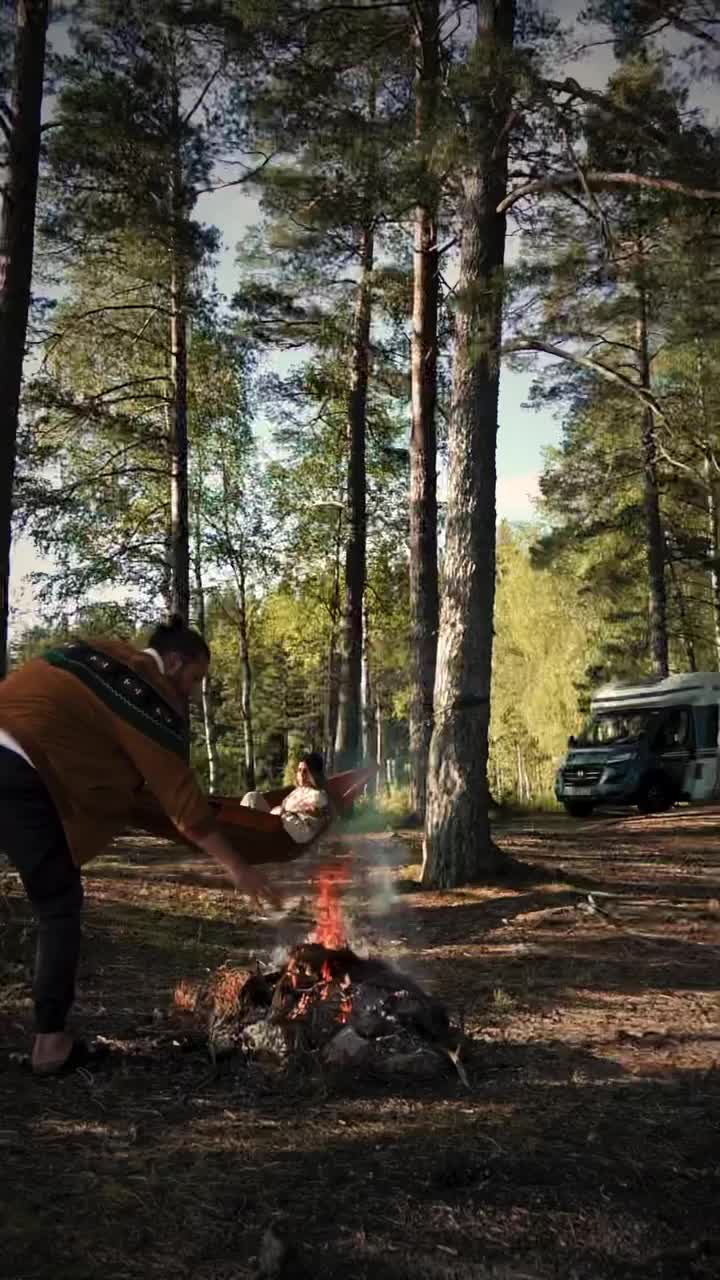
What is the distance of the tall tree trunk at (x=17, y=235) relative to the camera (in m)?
8.86

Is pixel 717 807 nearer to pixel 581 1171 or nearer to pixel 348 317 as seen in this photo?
pixel 348 317

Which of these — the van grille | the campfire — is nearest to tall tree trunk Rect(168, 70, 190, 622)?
the van grille

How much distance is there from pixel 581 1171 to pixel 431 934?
14.0 feet

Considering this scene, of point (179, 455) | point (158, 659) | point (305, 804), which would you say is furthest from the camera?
point (179, 455)

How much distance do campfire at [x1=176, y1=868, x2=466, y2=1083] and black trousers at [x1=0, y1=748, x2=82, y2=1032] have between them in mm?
767

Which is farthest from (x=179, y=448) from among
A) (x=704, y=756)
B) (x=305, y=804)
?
(x=305, y=804)

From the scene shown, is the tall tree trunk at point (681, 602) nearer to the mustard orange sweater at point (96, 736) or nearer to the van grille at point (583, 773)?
the van grille at point (583, 773)

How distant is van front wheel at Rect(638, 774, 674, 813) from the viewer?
18.2m

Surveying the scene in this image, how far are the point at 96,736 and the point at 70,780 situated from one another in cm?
19

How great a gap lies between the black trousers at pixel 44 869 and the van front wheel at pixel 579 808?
1532cm

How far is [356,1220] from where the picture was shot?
9.14 feet

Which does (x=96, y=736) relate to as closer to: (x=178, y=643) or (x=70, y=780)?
(x=70, y=780)

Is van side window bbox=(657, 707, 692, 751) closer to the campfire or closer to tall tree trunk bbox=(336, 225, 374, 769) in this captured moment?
tall tree trunk bbox=(336, 225, 374, 769)

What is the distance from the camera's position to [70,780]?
3879 millimetres
